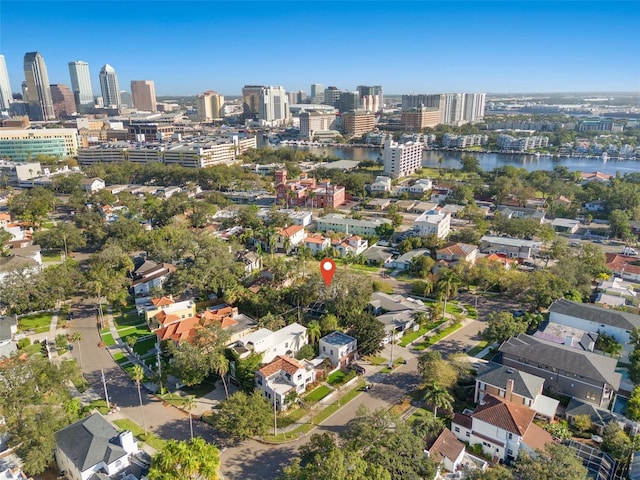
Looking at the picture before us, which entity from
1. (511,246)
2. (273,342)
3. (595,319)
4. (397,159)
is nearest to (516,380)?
(595,319)

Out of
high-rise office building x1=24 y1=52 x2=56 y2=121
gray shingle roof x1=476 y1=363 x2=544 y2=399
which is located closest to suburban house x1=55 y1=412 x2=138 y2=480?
gray shingle roof x1=476 y1=363 x2=544 y2=399

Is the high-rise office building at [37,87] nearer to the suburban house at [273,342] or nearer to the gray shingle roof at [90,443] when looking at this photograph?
the suburban house at [273,342]

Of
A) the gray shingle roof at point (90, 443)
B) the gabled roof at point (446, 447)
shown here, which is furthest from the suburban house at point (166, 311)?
the gabled roof at point (446, 447)

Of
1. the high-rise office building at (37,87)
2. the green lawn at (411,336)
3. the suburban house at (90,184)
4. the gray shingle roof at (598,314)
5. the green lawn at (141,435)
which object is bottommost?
the green lawn at (411,336)

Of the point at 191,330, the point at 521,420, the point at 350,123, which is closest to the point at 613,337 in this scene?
the point at 521,420

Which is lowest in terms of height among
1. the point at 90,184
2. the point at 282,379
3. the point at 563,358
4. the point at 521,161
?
the point at 282,379

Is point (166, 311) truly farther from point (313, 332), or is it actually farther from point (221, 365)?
point (313, 332)
